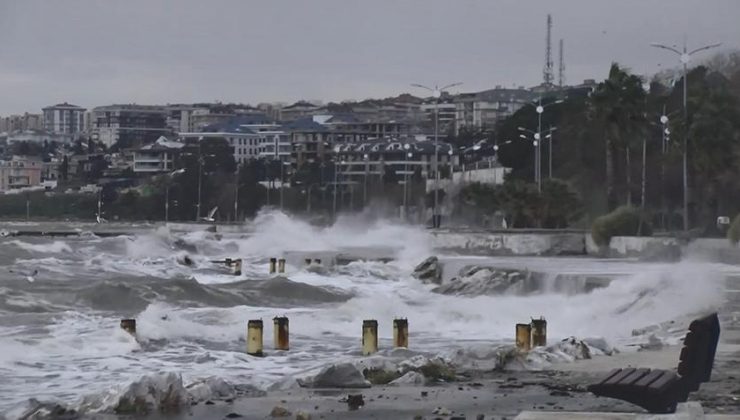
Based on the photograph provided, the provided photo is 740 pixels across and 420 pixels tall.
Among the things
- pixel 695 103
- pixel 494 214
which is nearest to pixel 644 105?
pixel 695 103

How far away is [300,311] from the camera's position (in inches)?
1243

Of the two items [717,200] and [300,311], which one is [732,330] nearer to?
[300,311]

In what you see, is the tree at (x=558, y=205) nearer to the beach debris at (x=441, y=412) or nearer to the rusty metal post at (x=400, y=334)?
the rusty metal post at (x=400, y=334)

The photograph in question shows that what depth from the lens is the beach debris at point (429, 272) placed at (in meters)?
45.1

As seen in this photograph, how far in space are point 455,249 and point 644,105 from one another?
452 inches

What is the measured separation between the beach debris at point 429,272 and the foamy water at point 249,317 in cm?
43

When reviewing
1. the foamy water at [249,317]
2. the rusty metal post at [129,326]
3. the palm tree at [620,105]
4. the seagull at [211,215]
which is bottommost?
the foamy water at [249,317]

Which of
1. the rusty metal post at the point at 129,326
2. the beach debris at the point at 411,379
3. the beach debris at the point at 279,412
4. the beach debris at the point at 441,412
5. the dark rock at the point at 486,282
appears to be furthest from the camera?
the dark rock at the point at 486,282

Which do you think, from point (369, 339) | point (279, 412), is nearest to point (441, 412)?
point (279, 412)

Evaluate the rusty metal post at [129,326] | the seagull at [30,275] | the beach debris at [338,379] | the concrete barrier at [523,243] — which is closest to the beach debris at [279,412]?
the beach debris at [338,379]

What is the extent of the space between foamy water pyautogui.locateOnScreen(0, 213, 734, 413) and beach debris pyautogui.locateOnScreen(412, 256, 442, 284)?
43 centimetres

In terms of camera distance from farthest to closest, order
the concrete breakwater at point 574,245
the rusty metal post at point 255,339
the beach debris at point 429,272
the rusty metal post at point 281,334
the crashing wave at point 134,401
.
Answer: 1. the beach debris at point 429,272
2. the concrete breakwater at point 574,245
3. the rusty metal post at point 281,334
4. the rusty metal post at point 255,339
5. the crashing wave at point 134,401

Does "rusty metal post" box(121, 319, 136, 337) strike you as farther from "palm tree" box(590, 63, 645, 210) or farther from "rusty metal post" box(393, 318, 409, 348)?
"palm tree" box(590, 63, 645, 210)

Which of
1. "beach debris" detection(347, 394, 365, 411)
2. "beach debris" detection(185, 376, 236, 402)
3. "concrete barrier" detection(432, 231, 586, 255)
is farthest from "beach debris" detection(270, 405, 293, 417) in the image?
"concrete barrier" detection(432, 231, 586, 255)
